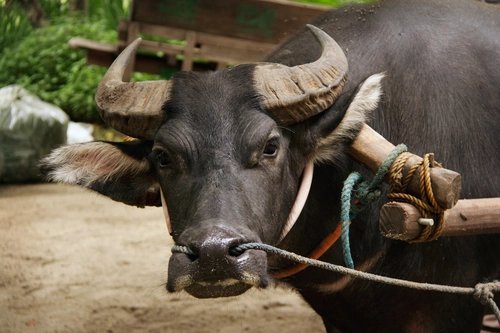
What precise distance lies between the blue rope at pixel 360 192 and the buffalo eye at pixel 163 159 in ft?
Result: 2.48

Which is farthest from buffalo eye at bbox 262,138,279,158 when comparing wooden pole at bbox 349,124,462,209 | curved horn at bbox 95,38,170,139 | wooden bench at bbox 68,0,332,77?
wooden bench at bbox 68,0,332,77

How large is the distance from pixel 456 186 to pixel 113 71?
1597 mm

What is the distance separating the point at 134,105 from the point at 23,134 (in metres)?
4.90

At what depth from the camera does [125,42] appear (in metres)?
6.29

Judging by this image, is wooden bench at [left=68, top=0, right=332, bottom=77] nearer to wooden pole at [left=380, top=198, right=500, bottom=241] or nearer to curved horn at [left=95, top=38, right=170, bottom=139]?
curved horn at [left=95, top=38, right=170, bottom=139]

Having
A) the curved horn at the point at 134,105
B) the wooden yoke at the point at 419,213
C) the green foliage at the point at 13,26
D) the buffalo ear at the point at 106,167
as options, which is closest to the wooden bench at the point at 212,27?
the buffalo ear at the point at 106,167

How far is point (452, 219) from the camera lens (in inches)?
99.9

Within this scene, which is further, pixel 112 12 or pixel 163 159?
pixel 112 12

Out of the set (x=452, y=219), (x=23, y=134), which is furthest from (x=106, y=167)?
(x=23, y=134)

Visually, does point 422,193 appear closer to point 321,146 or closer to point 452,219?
point 452,219

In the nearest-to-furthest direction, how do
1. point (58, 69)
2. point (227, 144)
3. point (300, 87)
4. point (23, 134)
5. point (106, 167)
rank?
point (227, 144) → point (300, 87) → point (106, 167) → point (23, 134) → point (58, 69)

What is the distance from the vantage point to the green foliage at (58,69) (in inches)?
373

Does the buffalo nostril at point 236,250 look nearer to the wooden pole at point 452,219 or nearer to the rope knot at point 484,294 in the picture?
the wooden pole at point 452,219

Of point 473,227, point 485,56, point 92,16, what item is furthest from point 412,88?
point 92,16
